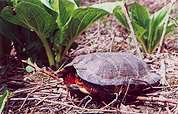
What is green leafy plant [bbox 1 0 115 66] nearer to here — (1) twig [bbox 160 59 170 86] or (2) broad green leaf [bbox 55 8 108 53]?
(2) broad green leaf [bbox 55 8 108 53]

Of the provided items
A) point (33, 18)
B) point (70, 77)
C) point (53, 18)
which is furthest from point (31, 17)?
point (70, 77)

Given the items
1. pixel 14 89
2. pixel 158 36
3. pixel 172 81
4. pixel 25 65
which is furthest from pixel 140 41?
pixel 14 89

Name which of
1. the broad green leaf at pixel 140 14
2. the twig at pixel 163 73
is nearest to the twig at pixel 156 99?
the twig at pixel 163 73

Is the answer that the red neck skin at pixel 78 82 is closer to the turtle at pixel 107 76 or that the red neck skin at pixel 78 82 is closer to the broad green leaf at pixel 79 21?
the turtle at pixel 107 76

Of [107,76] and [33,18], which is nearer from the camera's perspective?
[107,76]

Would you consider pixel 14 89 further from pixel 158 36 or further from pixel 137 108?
pixel 158 36

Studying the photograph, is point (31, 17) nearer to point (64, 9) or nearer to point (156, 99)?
point (64, 9)
